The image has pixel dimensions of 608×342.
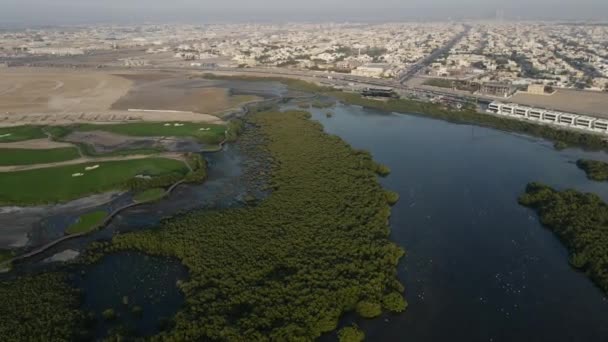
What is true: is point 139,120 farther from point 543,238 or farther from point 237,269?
point 543,238

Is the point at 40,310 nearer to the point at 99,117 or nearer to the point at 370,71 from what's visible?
the point at 99,117

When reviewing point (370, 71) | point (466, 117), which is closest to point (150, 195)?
point (466, 117)

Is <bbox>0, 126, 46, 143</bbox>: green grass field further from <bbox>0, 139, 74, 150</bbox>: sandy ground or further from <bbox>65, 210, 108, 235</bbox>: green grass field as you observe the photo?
<bbox>65, 210, 108, 235</bbox>: green grass field

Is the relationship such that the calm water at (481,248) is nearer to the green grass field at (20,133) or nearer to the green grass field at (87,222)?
the green grass field at (87,222)

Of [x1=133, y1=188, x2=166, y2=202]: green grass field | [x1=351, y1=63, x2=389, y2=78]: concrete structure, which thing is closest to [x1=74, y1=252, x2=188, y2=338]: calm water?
[x1=133, y1=188, x2=166, y2=202]: green grass field

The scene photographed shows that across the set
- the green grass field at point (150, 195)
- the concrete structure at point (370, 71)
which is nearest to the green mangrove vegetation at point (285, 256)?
the green grass field at point (150, 195)

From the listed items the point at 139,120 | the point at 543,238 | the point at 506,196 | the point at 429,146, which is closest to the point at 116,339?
the point at 543,238
